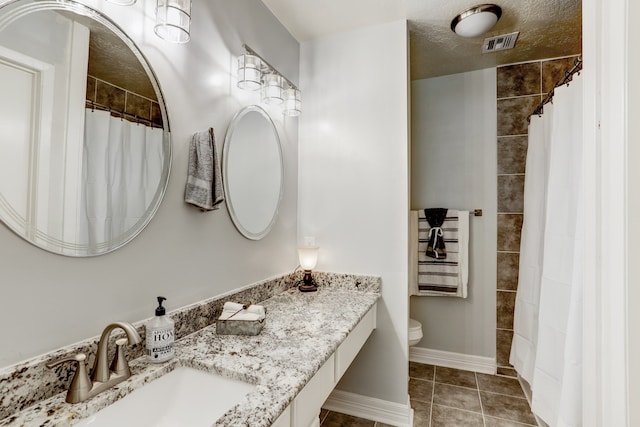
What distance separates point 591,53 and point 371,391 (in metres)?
1.94

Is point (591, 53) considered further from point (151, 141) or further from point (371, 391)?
point (371, 391)

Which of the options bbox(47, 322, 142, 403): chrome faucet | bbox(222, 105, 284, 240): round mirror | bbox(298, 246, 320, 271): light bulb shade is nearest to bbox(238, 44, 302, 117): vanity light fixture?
bbox(222, 105, 284, 240): round mirror

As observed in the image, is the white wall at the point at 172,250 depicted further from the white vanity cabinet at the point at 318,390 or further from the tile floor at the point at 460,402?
the tile floor at the point at 460,402

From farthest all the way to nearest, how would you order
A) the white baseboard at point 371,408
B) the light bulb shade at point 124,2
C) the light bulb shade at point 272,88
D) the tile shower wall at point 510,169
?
the tile shower wall at point 510,169 → the white baseboard at point 371,408 → the light bulb shade at point 272,88 → the light bulb shade at point 124,2

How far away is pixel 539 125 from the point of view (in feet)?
6.76

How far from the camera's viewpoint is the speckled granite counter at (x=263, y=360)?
2.47 feet

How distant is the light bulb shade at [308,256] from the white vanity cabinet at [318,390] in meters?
0.55

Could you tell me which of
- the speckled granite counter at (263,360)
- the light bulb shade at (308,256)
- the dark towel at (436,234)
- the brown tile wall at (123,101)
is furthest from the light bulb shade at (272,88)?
the dark towel at (436,234)

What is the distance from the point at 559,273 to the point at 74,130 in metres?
2.14

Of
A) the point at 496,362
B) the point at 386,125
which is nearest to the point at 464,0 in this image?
the point at 386,125

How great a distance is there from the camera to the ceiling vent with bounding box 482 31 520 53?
2077 millimetres

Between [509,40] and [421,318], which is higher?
[509,40]

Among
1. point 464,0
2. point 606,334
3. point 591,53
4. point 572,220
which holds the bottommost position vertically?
point 606,334

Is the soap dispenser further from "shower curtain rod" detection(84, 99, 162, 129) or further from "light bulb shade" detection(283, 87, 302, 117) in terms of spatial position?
"light bulb shade" detection(283, 87, 302, 117)
